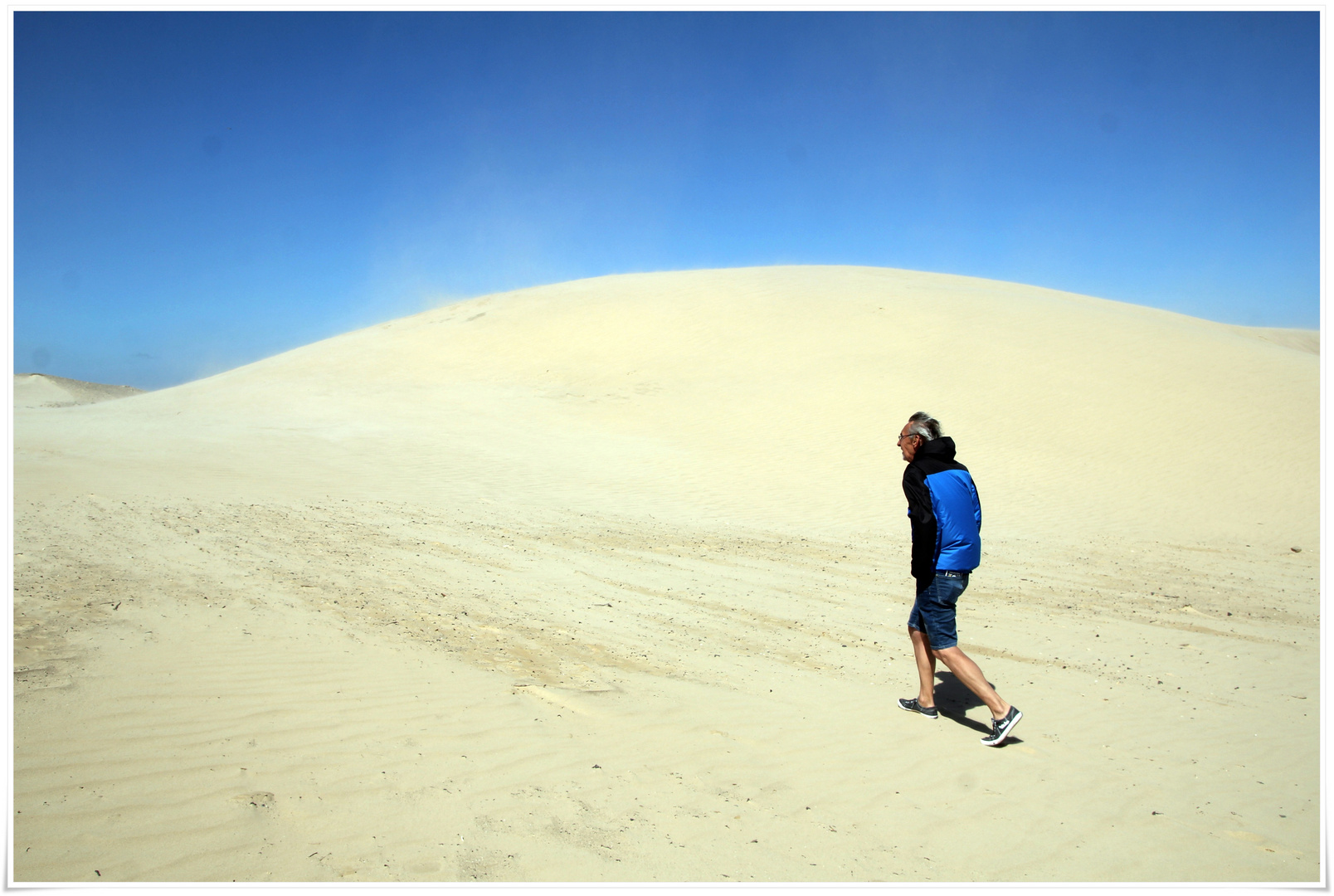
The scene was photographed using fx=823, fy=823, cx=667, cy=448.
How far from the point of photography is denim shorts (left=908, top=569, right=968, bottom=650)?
4520 millimetres

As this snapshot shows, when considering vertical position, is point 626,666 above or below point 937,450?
below

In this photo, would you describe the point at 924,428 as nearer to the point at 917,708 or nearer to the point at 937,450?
the point at 937,450

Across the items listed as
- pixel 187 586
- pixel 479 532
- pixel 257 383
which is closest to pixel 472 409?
pixel 257 383

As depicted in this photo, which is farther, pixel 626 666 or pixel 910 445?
pixel 626 666

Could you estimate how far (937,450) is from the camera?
15.0ft

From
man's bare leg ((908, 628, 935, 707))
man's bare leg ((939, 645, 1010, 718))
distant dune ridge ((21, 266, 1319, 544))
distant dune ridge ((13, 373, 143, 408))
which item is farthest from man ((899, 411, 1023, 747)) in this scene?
distant dune ridge ((13, 373, 143, 408))

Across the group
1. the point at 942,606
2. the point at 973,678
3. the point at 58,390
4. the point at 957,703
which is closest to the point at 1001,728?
the point at 973,678

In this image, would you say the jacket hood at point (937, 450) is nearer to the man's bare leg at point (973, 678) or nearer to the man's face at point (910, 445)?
the man's face at point (910, 445)

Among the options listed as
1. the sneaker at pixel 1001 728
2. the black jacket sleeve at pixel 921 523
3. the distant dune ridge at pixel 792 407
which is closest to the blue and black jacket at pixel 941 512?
the black jacket sleeve at pixel 921 523

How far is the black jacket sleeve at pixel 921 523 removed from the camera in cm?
446

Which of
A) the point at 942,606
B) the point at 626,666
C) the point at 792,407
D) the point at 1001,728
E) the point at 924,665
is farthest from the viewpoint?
the point at 792,407

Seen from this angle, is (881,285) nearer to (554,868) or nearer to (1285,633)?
(1285,633)

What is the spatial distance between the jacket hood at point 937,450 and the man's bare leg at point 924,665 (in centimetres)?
105

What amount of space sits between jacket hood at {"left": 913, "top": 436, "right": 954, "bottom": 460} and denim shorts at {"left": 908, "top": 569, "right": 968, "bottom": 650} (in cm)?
63
